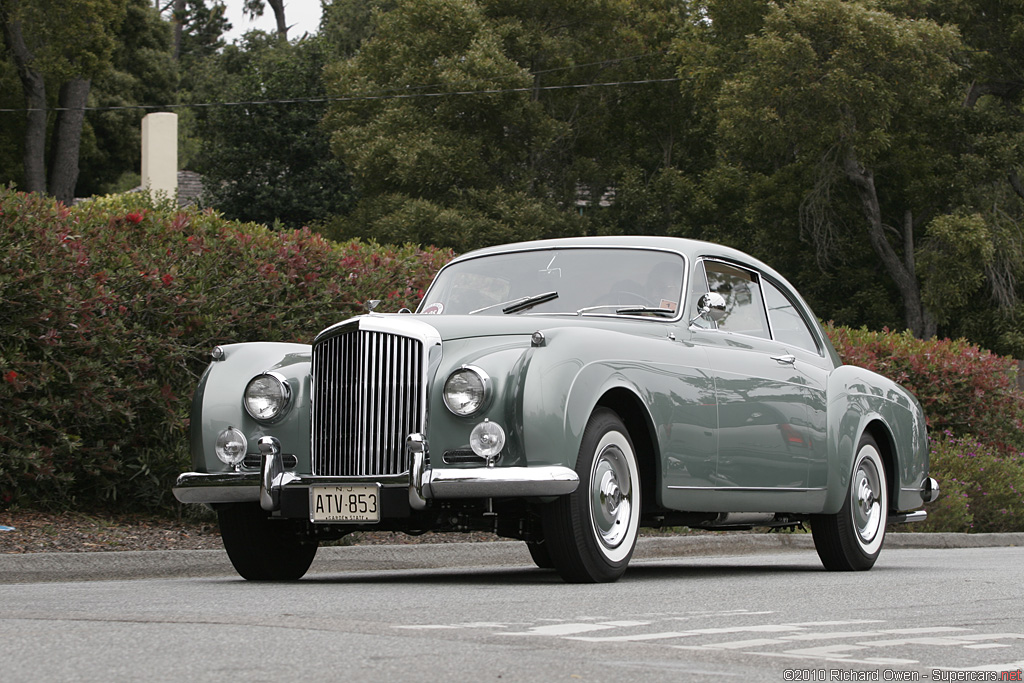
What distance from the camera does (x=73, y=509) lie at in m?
10.5

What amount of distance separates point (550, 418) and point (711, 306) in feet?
6.21

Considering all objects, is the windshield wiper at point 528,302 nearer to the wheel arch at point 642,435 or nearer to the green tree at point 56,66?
the wheel arch at point 642,435

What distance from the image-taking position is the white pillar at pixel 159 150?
102 ft

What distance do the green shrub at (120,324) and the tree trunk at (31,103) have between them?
28.4m

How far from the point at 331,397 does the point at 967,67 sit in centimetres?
3072

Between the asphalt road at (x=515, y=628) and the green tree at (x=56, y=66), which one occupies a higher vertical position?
the green tree at (x=56, y=66)

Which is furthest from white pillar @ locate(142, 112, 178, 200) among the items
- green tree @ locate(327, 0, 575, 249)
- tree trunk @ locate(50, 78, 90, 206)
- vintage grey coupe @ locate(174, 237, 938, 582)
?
vintage grey coupe @ locate(174, 237, 938, 582)

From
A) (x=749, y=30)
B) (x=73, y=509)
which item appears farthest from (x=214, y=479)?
(x=749, y=30)

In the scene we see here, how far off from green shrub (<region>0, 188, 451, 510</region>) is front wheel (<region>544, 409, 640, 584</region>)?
3935 millimetres

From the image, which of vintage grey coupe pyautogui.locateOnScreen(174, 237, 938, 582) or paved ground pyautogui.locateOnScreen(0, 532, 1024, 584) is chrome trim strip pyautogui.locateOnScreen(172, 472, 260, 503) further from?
paved ground pyautogui.locateOnScreen(0, 532, 1024, 584)

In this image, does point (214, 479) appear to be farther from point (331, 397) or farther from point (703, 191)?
point (703, 191)

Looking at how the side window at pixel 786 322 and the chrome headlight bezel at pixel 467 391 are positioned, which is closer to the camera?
the chrome headlight bezel at pixel 467 391

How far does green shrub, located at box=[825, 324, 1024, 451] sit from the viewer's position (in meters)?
17.5

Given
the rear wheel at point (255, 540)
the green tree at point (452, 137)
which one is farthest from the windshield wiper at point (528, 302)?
the green tree at point (452, 137)
